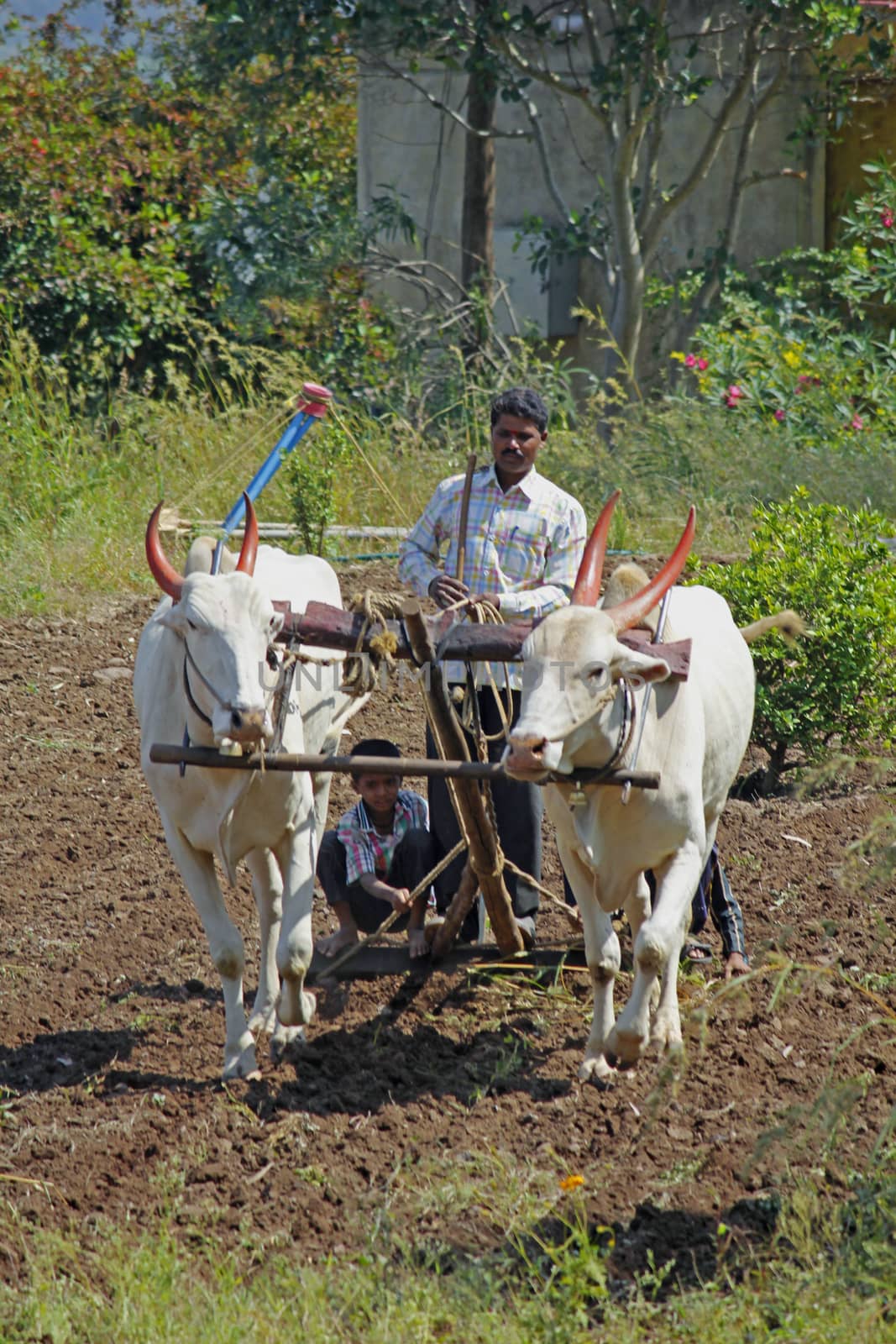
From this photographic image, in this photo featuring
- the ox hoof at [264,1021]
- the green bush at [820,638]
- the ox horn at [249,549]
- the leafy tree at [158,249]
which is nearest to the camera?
the ox horn at [249,549]

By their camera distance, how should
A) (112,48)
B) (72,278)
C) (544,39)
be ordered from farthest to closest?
1. (112,48)
2. (72,278)
3. (544,39)

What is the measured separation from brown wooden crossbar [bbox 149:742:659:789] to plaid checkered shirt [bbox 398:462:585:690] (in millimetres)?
920

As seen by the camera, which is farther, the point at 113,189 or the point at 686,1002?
the point at 113,189

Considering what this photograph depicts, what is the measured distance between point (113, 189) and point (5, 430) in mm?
3774

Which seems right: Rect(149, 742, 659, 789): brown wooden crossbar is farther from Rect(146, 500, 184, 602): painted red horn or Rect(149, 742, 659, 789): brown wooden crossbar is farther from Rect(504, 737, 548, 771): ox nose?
Rect(146, 500, 184, 602): painted red horn

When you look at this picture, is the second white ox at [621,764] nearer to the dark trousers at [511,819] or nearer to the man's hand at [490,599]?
the man's hand at [490,599]

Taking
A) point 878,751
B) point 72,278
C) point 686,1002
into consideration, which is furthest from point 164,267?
point 686,1002

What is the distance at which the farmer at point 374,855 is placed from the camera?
18.1 feet

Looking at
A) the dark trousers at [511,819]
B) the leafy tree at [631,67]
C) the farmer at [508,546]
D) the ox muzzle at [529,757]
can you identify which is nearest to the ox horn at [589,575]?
the ox muzzle at [529,757]

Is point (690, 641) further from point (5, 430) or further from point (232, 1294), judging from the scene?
point (5, 430)

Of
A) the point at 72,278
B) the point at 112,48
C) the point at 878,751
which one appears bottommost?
the point at 878,751

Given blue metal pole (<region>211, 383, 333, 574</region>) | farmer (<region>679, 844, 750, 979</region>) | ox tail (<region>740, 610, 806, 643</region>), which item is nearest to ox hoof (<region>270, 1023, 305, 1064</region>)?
farmer (<region>679, 844, 750, 979</region>)

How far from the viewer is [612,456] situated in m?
11.1

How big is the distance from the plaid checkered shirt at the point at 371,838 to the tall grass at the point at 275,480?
408cm
